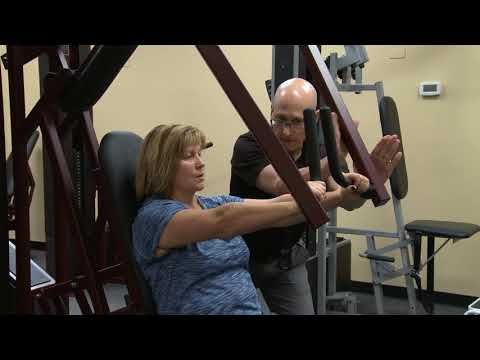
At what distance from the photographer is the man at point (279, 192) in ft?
5.50

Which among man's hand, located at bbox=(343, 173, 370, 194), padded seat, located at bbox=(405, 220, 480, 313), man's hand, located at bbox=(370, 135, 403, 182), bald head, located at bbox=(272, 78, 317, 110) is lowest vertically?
padded seat, located at bbox=(405, 220, 480, 313)

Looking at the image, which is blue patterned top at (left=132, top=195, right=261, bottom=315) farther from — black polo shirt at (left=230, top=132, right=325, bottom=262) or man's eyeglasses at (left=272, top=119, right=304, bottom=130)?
man's eyeglasses at (left=272, top=119, right=304, bottom=130)

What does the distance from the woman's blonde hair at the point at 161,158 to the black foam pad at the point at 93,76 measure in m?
0.22

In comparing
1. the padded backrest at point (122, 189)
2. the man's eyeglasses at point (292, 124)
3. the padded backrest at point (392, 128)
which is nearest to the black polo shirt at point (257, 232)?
the man's eyeglasses at point (292, 124)

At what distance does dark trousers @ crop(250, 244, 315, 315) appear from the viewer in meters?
1.77

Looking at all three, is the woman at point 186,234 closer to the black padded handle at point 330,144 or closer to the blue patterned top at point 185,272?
the blue patterned top at point 185,272

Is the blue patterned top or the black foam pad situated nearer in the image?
the black foam pad

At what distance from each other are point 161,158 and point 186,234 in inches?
9.5


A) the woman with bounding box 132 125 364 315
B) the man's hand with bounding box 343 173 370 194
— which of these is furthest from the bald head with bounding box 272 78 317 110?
the man's hand with bounding box 343 173 370 194

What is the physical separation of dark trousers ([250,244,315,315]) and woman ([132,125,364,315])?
28 centimetres

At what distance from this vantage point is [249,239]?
178 cm

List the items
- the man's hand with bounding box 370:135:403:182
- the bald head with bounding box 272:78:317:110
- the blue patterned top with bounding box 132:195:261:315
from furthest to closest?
1. the bald head with bounding box 272:78:317:110
2. the blue patterned top with bounding box 132:195:261:315
3. the man's hand with bounding box 370:135:403:182

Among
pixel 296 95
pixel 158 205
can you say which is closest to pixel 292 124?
pixel 296 95
